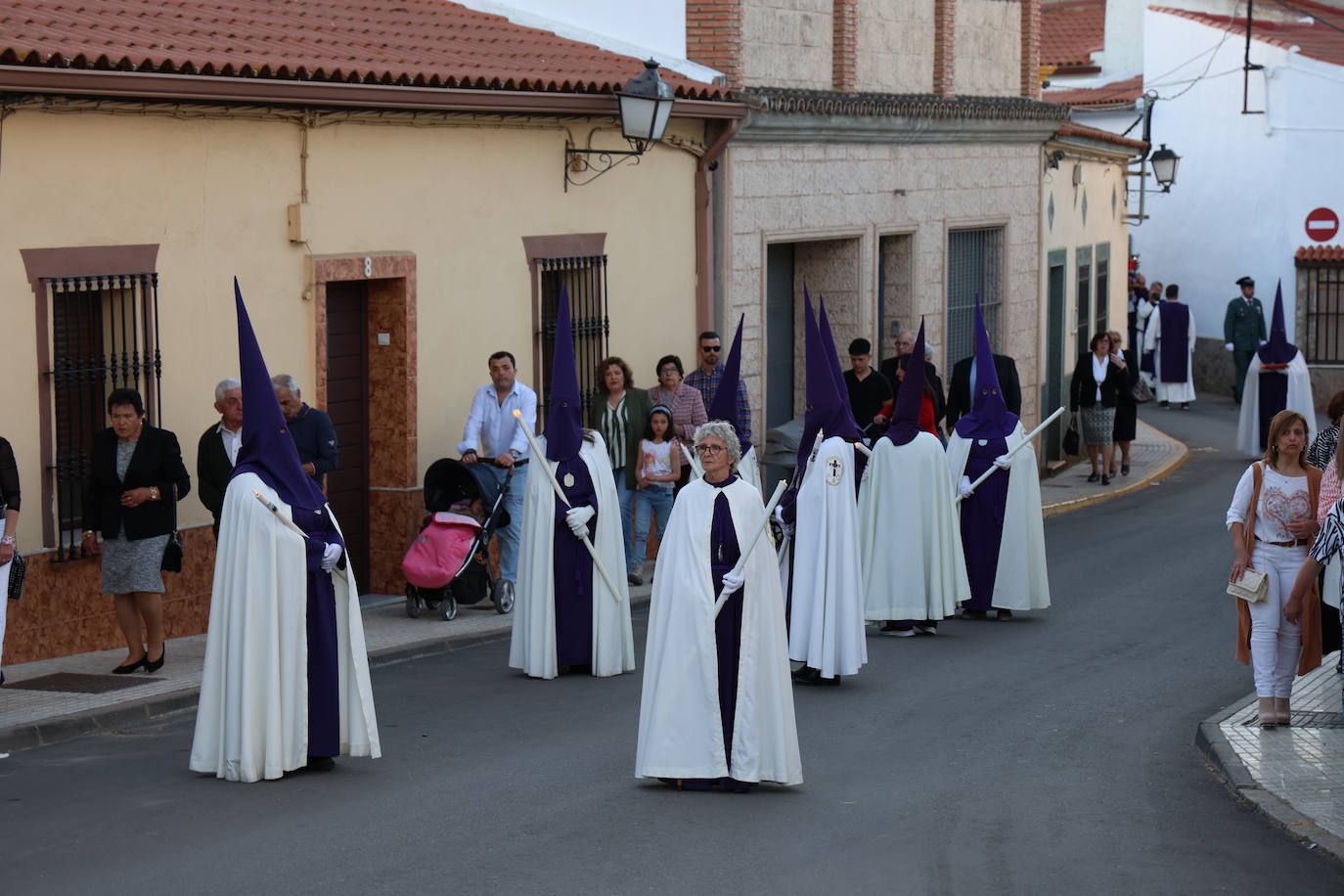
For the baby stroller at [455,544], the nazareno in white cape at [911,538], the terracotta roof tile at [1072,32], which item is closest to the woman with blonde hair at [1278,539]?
the nazareno in white cape at [911,538]

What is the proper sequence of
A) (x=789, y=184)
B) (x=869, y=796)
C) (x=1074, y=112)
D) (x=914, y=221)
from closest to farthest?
(x=869, y=796) → (x=789, y=184) → (x=914, y=221) → (x=1074, y=112)

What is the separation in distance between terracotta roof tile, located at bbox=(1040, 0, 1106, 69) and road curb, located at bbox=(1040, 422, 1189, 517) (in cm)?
1687

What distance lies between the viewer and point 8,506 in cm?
1009

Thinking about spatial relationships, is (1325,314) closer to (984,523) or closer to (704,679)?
(984,523)

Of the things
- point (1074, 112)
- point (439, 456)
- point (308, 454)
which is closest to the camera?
point (308, 454)

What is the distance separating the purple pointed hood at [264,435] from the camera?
29.9 feet

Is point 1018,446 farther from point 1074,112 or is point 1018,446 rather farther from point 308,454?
point 1074,112

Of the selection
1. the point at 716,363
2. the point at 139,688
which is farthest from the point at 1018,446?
the point at 139,688

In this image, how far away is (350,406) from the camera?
1484 cm

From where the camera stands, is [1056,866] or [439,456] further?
[439,456]

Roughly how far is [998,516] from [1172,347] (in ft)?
60.4

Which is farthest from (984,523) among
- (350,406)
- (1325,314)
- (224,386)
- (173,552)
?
(1325,314)

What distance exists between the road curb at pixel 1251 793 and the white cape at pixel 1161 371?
21.6 meters

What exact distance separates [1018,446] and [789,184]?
5828 millimetres
